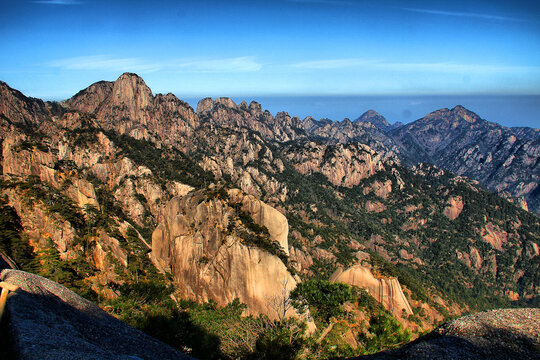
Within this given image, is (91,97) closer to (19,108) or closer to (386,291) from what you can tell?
(19,108)

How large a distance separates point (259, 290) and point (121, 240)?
1585 centimetres

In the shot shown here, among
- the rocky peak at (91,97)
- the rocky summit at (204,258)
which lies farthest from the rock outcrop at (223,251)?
the rocky peak at (91,97)

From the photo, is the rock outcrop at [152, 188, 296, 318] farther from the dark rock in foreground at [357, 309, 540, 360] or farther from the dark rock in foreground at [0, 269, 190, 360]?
the dark rock in foreground at [0, 269, 190, 360]

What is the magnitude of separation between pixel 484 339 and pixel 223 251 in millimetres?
25050

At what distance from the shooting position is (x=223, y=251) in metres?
32.8

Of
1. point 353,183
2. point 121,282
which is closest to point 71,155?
point 121,282

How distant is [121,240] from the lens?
32.8 metres

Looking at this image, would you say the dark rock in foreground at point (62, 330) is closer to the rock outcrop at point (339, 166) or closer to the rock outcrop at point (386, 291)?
the rock outcrop at point (386, 291)

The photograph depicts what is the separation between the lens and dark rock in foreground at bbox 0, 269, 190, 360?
7.33 meters

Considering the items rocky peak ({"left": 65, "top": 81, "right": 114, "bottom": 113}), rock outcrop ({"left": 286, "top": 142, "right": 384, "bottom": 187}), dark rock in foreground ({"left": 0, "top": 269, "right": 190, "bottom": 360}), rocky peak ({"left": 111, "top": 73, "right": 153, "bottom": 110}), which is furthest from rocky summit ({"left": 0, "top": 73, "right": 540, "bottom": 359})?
rock outcrop ({"left": 286, "top": 142, "right": 384, "bottom": 187})

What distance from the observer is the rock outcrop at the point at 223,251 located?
30172mm

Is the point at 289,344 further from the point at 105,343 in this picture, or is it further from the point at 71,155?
the point at 71,155

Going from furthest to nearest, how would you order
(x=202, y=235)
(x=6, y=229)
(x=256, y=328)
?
1. (x=202, y=235)
2. (x=6, y=229)
3. (x=256, y=328)

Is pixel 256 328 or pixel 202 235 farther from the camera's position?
pixel 202 235
